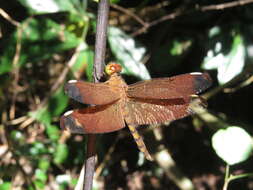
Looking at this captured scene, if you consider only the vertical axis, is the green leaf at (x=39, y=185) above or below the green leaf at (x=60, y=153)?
below

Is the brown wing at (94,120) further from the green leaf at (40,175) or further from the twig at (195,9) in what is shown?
the green leaf at (40,175)

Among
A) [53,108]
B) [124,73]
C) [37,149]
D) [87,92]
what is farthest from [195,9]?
[37,149]

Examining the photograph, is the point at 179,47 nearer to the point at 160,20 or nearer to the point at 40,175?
the point at 160,20

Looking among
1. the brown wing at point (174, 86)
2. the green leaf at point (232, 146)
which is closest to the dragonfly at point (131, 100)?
the brown wing at point (174, 86)

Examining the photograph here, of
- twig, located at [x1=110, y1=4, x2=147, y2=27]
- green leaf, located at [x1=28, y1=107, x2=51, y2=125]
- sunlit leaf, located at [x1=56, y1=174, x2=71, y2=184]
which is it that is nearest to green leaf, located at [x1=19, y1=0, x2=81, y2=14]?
twig, located at [x1=110, y1=4, x2=147, y2=27]

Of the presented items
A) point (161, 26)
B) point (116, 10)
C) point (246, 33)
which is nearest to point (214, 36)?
point (246, 33)

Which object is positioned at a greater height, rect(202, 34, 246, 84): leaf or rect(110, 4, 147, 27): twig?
rect(110, 4, 147, 27): twig

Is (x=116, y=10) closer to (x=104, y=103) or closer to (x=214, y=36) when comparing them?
(x=214, y=36)

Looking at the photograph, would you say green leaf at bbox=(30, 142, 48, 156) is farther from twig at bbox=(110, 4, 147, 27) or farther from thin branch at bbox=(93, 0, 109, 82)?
thin branch at bbox=(93, 0, 109, 82)
